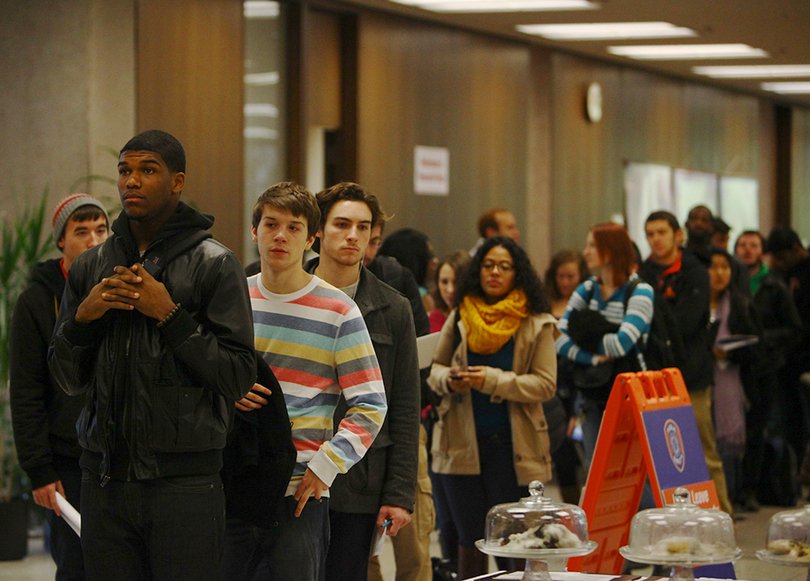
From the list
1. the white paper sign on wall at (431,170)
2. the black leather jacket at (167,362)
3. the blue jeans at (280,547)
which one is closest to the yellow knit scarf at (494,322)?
the blue jeans at (280,547)

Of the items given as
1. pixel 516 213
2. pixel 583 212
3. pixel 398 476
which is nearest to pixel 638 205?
pixel 583 212

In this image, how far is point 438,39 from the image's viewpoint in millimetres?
9289

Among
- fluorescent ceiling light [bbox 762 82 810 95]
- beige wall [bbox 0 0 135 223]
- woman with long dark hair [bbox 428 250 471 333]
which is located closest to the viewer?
woman with long dark hair [bbox 428 250 471 333]

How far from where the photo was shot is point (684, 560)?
8.28ft

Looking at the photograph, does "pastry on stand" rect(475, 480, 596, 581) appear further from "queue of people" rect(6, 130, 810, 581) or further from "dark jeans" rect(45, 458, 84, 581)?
"dark jeans" rect(45, 458, 84, 581)

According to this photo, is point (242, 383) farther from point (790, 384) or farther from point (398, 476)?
point (790, 384)

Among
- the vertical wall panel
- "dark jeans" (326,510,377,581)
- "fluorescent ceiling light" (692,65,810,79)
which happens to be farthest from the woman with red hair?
"fluorescent ceiling light" (692,65,810,79)

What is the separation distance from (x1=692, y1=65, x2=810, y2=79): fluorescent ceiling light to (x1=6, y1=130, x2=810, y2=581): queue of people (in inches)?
300

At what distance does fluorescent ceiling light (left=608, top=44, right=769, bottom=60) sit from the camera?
10.6m

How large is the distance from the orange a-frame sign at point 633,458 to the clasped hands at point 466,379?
470 millimetres

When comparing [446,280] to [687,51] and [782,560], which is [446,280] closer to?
[782,560]

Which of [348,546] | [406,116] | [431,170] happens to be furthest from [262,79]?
[348,546]

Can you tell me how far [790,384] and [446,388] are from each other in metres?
4.52

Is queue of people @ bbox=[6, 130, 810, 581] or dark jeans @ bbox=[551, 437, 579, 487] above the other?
queue of people @ bbox=[6, 130, 810, 581]
